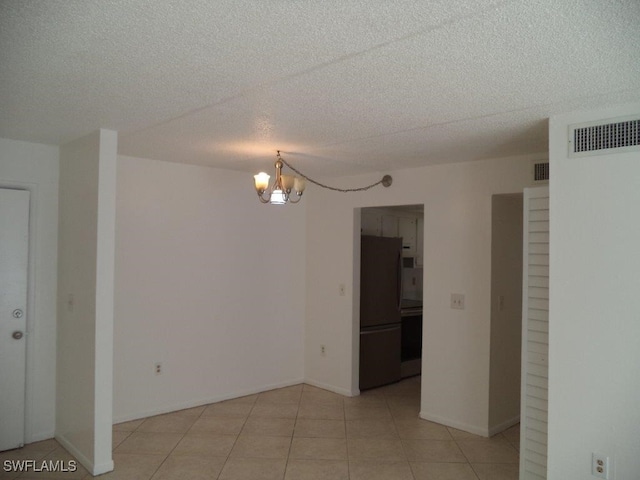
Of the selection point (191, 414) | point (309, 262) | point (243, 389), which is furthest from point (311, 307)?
point (191, 414)

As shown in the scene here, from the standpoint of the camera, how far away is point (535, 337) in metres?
2.88

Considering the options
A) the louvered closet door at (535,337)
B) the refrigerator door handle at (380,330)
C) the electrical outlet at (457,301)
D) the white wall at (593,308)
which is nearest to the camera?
the white wall at (593,308)

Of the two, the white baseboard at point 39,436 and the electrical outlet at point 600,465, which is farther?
the white baseboard at point 39,436

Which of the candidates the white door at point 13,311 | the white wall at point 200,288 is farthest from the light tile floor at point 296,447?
the white wall at point 200,288

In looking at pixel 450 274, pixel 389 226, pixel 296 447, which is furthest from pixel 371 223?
pixel 296 447

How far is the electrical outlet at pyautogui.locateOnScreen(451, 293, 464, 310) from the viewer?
13.6 feet

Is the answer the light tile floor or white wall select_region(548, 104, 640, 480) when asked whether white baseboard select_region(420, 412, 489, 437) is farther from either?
white wall select_region(548, 104, 640, 480)

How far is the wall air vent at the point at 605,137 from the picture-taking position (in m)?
2.37

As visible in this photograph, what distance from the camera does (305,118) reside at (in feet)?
9.29

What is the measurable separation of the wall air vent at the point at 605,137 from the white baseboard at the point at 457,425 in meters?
2.48

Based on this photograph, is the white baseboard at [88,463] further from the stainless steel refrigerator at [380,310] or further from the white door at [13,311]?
the stainless steel refrigerator at [380,310]

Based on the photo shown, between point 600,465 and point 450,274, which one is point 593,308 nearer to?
point 600,465

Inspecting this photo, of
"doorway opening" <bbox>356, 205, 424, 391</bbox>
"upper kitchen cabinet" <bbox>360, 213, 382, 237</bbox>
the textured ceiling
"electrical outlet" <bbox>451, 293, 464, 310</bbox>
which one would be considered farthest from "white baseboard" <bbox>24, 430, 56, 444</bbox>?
"upper kitchen cabinet" <bbox>360, 213, 382, 237</bbox>

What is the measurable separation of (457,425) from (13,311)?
145 inches
